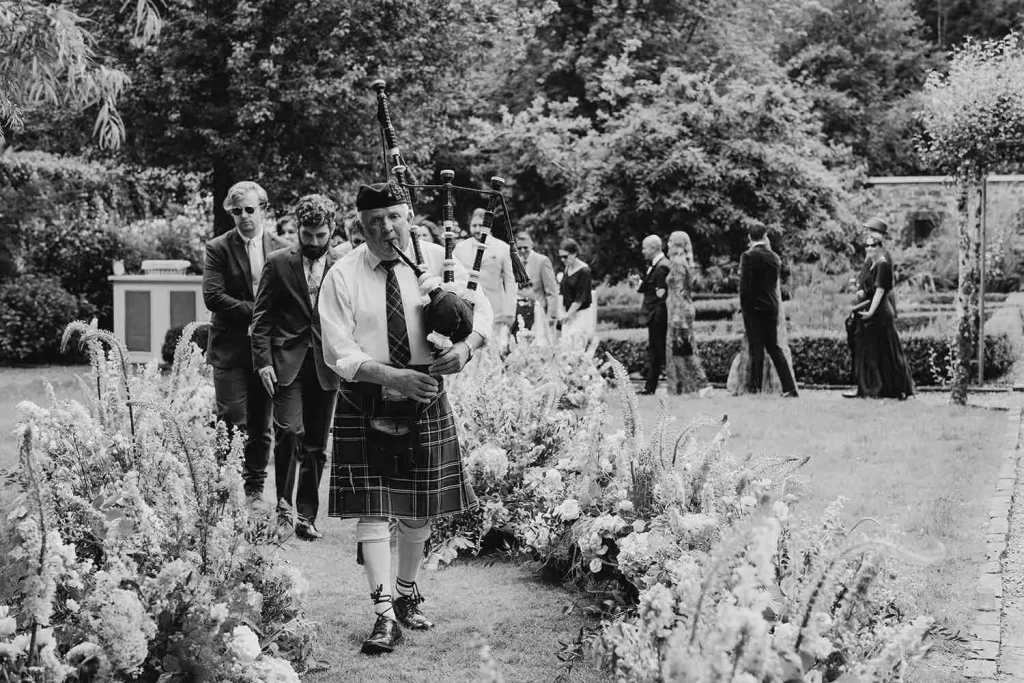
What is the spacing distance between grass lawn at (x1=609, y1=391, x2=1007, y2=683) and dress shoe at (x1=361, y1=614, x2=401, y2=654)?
2.12 metres

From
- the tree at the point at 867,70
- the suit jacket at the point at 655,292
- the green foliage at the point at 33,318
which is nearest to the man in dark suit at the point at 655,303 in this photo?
the suit jacket at the point at 655,292

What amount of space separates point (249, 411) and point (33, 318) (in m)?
15.5

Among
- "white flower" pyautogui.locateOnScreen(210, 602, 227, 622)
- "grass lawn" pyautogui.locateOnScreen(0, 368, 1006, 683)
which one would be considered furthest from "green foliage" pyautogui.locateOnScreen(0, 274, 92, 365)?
"white flower" pyautogui.locateOnScreen(210, 602, 227, 622)

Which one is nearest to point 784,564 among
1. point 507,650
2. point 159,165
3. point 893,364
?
point 507,650

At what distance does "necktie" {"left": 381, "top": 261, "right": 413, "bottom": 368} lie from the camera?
493 cm

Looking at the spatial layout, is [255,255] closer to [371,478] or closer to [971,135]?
[371,478]

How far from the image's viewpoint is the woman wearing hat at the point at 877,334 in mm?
13914

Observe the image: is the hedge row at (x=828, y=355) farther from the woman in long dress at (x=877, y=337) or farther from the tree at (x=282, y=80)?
the tree at (x=282, y=80)

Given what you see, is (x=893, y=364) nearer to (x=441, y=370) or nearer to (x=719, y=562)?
(x=441, y=370)

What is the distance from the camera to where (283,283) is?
6984 mm

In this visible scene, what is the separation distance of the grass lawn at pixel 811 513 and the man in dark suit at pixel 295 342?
15.2 inches

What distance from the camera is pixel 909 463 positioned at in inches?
369

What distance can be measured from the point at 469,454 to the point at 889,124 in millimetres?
35015

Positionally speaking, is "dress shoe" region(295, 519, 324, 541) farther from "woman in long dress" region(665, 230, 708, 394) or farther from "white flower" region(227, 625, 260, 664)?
"woman in long dress" region(665, 230, 708, 394)
